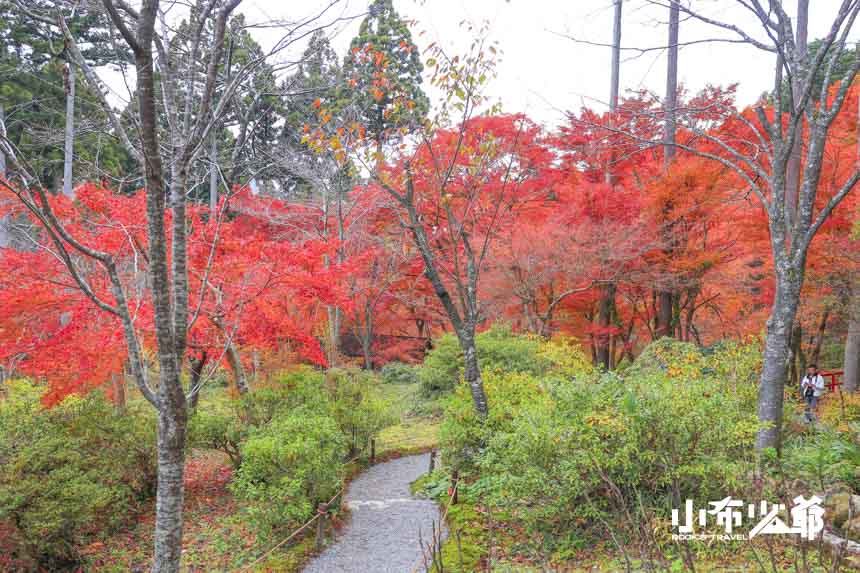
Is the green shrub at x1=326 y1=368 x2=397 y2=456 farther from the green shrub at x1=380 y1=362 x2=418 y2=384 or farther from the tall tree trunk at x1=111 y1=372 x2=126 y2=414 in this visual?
the green shrub at x1=380 y1=362 x2=418 y2=384

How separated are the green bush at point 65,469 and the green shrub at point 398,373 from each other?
11.8 m

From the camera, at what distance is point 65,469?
6062 mm

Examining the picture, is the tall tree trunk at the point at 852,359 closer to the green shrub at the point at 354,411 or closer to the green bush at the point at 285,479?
the green shrub at the point at 354,411

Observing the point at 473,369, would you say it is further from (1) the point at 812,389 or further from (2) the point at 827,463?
(1) the point at 812,389

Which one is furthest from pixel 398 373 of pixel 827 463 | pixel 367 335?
pixel 827 463

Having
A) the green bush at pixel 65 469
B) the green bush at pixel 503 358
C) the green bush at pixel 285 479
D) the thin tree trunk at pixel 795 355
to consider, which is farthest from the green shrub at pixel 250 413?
the thin tree trunk at pixel 795 355

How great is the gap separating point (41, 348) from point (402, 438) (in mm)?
7498

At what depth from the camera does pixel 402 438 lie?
12539 millimetres

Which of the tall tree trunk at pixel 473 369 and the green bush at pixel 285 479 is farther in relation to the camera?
the tall tree trunk at pixel 473 369

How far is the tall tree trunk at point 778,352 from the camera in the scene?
5.66 metres

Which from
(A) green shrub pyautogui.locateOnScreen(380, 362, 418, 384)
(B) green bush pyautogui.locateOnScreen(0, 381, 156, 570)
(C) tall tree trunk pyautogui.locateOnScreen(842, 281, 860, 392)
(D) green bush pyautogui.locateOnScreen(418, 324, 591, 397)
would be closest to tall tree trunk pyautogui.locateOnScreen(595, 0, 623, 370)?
(D) green bush pyautogui.locateOnScreen(418, 324, 591, 397)

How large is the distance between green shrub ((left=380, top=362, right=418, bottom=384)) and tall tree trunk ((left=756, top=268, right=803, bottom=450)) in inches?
553

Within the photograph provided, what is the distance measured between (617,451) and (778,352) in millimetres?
2480

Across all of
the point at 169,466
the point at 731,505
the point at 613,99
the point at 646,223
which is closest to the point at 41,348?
the point at 169,466
